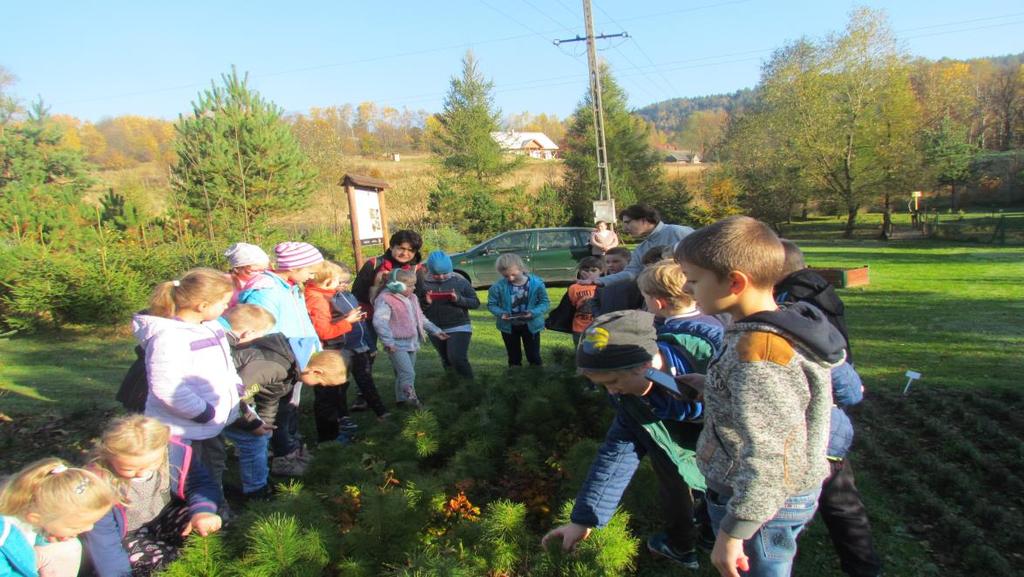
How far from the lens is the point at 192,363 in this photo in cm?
271

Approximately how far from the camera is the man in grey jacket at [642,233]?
4160mm

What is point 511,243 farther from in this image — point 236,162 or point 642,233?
point 642,233

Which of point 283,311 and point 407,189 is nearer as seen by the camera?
point 283,311

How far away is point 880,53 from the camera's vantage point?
26.7 m

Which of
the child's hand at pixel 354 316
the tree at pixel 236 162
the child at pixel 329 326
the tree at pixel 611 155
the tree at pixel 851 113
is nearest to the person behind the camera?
the child at pixel 329 326

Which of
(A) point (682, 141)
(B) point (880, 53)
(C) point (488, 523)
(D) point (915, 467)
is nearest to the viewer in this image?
(C) point (488, 523)

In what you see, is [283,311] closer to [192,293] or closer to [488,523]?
[192,293]

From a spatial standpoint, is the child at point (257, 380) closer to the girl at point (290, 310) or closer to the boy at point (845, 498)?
the girl at point (290, 310)

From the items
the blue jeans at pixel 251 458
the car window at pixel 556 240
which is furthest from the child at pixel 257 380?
the car window at pixel 556 240

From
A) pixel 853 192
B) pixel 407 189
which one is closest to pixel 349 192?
pixel 407 189

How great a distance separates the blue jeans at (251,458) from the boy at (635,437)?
184cm

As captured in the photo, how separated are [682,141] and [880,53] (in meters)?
82.8

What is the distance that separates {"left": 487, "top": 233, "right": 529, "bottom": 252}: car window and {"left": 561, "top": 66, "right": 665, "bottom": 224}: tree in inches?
635

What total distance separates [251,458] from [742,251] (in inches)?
112
